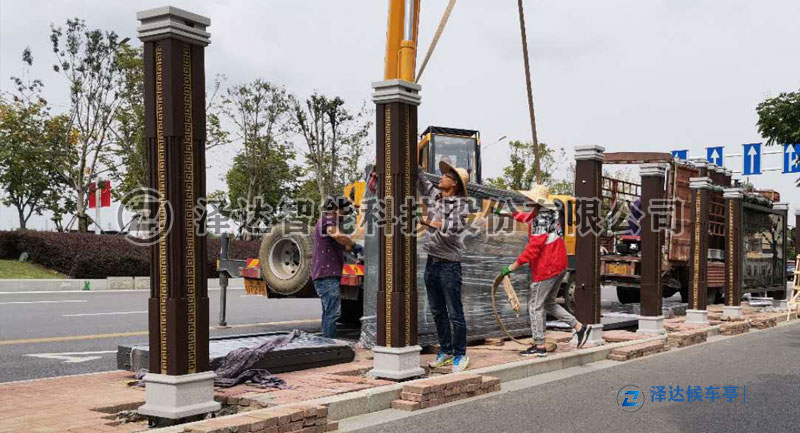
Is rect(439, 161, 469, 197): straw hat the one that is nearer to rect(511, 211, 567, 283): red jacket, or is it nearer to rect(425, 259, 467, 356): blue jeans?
rect(425, 259, 467, 356): blue jeans

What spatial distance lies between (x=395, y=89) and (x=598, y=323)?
497 centimetres

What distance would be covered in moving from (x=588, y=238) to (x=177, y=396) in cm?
Answer: 695

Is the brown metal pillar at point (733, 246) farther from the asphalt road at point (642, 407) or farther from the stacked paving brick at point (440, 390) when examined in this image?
the stacked paving brick at point (440, 390)

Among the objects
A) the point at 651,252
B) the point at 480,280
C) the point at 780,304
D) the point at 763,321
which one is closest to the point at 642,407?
the point at 480,280

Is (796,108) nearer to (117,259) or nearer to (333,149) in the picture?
(333,149)

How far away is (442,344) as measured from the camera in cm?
848

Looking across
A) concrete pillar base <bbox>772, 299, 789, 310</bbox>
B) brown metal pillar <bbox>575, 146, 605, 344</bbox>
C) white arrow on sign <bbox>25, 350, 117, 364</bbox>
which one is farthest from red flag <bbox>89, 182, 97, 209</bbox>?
brown metal pillar <bbox>575, 146, 605, 344</bbox>

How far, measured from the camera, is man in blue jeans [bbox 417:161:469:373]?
26.8ft

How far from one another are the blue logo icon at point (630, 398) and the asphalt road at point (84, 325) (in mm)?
5217

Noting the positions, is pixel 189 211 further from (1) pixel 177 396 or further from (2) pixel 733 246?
(2) pixel 733 246

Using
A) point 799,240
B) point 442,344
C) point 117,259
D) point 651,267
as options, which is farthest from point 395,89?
point 117,259

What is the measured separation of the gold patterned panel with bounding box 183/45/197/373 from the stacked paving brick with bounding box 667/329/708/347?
818 centimetres

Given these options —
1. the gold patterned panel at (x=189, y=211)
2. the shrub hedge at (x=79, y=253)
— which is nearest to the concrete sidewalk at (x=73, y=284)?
the shrub hedge at (x=79, y=253)

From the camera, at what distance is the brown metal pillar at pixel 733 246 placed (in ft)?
53.7
